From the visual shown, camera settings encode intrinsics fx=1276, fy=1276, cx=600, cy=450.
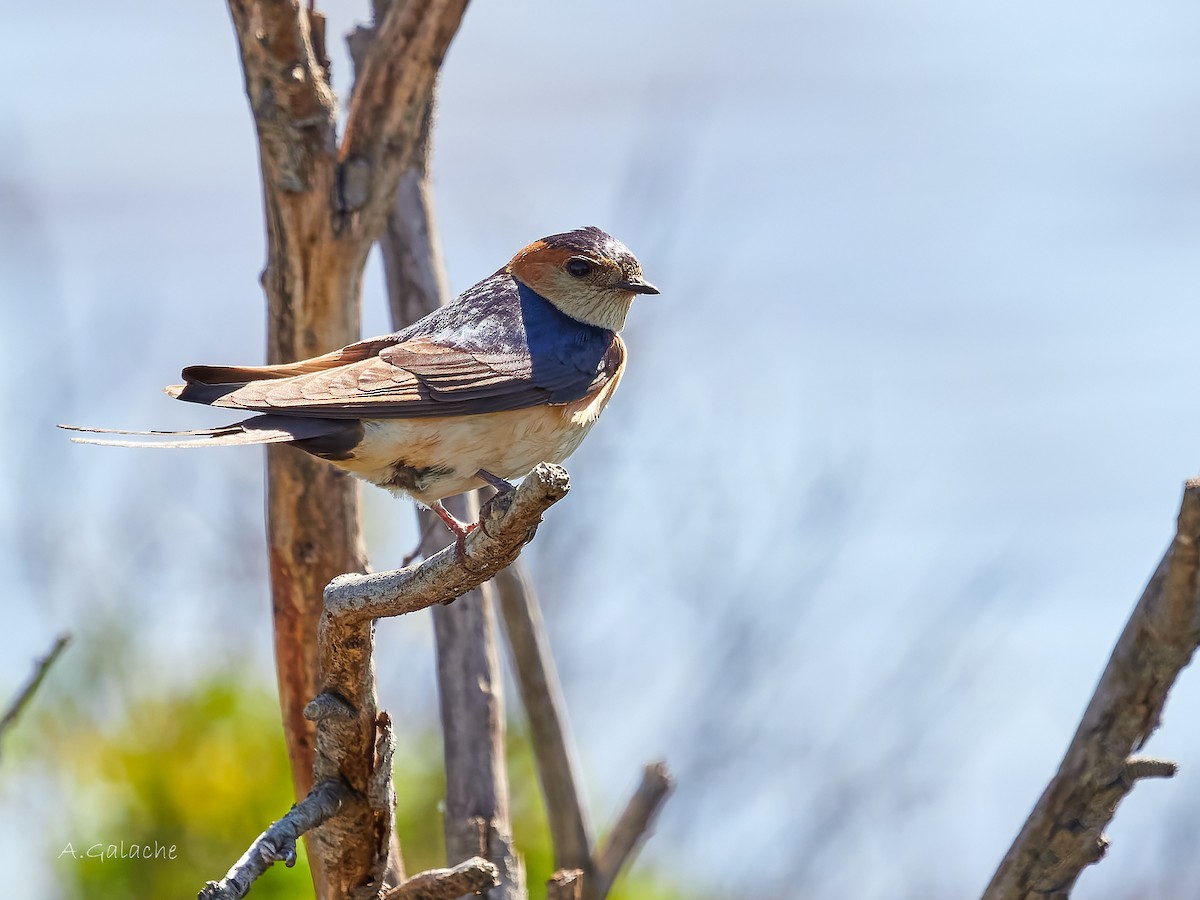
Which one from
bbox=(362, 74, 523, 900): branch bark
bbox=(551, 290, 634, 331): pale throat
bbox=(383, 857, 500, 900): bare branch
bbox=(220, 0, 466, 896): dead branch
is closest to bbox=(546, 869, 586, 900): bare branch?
bbox=(383, 857, 500, 900): bare branch

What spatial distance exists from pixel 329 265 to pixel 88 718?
10.5 feet

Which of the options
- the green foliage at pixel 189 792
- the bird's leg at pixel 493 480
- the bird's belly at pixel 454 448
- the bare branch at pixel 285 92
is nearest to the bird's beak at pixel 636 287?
the bird's belly at pixel 454 448

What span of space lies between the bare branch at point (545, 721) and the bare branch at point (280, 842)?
2.05 meters

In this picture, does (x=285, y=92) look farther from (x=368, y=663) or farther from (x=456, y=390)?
(x=368, y=663)

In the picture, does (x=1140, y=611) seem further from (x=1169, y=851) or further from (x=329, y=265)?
(x=1169, y=851)

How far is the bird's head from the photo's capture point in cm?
406

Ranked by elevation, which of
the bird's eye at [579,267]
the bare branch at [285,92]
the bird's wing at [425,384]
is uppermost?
the bare branch at [285,92]

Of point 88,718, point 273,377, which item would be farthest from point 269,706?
point 273,377

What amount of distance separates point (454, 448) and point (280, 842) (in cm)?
108

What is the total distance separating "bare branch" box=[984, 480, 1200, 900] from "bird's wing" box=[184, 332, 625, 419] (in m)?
1.69

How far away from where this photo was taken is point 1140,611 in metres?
3.62

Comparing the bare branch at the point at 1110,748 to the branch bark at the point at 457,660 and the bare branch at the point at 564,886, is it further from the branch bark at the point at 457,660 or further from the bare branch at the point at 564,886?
the branch bark at the point at 457,660

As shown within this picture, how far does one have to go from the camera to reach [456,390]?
3422mm

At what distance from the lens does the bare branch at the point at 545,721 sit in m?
5.30
